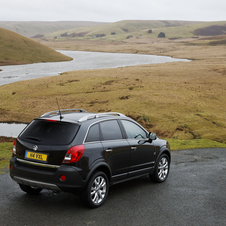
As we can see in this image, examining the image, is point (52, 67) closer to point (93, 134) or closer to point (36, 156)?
point (93, 134)

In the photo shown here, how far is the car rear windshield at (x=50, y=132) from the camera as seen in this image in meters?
5.60

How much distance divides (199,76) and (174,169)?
89.8 feet

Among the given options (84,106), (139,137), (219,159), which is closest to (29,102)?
(84,106)

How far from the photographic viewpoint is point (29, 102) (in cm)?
2642

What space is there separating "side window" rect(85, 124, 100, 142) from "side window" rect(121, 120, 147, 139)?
92cm

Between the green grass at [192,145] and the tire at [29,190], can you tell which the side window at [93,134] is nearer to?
the tire at [29,190]

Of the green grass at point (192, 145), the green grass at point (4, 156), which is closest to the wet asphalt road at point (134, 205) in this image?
the green grass at point (4, 156)

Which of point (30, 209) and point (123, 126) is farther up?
point (123, 126)

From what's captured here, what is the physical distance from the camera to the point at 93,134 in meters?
A: 5.91

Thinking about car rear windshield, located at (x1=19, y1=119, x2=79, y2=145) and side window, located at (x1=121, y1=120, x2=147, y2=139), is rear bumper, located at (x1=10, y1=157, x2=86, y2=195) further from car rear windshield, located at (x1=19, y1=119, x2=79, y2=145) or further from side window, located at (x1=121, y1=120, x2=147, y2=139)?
side window, located at (x1=121, y1=120, x2=147, y2=139)

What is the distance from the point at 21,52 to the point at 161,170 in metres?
76.8

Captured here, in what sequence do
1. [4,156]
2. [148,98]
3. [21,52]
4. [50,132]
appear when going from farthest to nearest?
[21,52]
[148,98]
[4,156]
[50,132]

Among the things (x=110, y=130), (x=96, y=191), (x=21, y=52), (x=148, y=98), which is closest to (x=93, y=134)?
(x=110, y=130)

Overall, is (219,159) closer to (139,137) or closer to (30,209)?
(139,137)
